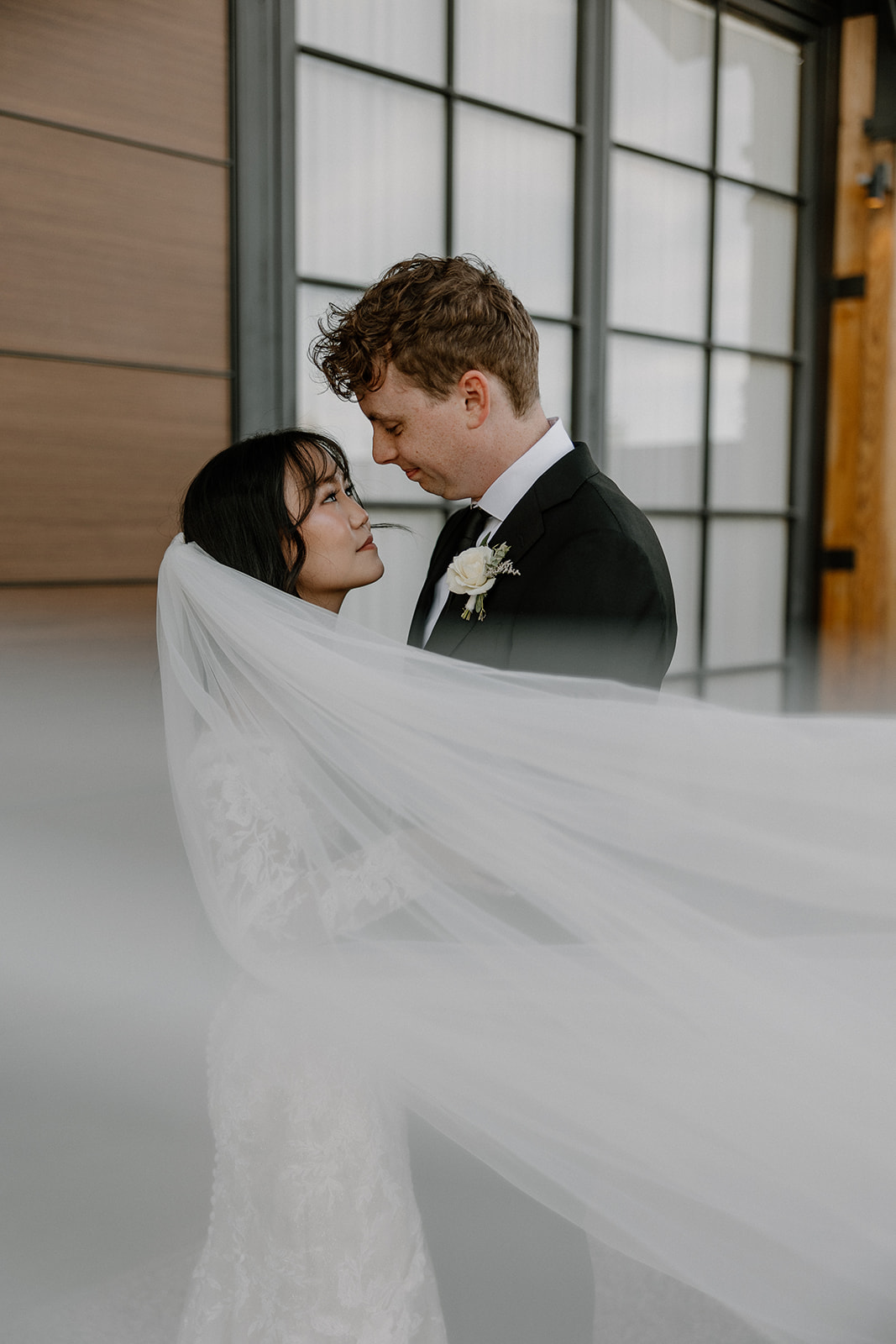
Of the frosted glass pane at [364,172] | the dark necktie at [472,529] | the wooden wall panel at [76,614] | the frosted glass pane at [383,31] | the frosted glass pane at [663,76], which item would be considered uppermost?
the frosted glass pane at [663,76]

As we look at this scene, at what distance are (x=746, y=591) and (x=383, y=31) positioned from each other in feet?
6.14

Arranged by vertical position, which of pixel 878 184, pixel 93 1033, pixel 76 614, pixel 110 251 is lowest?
pixel 93 1033

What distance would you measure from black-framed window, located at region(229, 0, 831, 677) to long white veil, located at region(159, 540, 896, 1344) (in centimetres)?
136

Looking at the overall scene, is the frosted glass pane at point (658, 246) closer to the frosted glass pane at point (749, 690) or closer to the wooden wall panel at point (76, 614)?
the frosted glass pane at point (749, 690)

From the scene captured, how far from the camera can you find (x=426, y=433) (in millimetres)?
1298

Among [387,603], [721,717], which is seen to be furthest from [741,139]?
[721,717]

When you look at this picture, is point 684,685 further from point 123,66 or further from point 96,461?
point 123,66

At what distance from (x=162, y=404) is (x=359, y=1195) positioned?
147cm

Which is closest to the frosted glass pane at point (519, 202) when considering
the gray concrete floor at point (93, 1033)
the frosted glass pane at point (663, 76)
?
A: the frosted glass pane at point (663, 76)

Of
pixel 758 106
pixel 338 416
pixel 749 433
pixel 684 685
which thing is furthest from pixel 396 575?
pixel 758 106

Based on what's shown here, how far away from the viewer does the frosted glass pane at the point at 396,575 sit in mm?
2441

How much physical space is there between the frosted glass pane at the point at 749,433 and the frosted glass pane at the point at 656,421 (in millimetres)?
83

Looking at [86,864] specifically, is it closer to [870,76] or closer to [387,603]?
[387,603]

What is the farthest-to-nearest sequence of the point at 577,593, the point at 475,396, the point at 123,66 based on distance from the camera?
the point at 123,66, the point at 475,396, the point at 577,593
